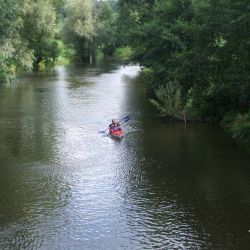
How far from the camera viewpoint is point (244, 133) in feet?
84.6

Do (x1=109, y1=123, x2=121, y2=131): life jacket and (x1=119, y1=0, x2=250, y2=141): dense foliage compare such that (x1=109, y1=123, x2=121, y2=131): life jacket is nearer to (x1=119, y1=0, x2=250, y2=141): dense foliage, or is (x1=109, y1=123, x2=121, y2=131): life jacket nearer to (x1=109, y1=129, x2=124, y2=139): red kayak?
(x1=109, y1=129, x2=124, y2=139): red kayak

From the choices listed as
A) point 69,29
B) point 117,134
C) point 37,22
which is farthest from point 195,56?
point 69,29

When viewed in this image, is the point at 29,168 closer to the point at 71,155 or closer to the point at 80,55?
the point at 71,155

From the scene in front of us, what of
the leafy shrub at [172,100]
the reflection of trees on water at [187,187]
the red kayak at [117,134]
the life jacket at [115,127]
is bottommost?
the reflection of trees on water at [187,187]

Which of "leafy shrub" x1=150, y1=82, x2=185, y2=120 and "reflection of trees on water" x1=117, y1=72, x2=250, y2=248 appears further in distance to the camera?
"leafy shrub" x1=150, y1=82, x2=185, y2=120

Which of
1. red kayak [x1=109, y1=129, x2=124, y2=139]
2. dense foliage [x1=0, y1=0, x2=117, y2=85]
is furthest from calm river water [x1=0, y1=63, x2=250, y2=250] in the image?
dense foliage [x1=0, y1=0, x2=117, y2=85]

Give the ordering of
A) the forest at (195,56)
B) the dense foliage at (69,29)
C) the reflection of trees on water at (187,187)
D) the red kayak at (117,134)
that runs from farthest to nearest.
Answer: the dense foliage at (69,29)
the red kayak at (117,134)
the forest at (195,56)
the reflection of trees on water at (187,187)

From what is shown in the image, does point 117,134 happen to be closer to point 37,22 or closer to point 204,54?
point 204,54

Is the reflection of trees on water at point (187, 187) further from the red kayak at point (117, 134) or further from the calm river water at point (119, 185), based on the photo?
the red kayak at point (117, 134)

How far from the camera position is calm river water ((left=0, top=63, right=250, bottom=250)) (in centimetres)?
1611

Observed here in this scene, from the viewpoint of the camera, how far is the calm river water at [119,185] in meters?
→ 16.1

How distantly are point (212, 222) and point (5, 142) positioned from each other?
15.8 metres

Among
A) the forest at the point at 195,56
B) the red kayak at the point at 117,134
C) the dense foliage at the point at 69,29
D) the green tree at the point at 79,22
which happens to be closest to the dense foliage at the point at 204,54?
the forest at the point at 195,56

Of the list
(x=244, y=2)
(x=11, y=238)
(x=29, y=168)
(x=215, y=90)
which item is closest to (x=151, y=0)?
(x=215, y=90)
